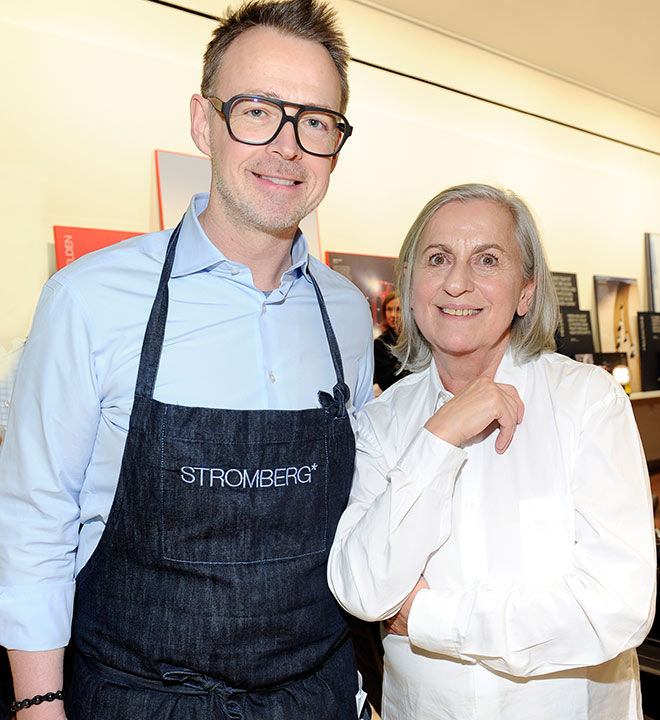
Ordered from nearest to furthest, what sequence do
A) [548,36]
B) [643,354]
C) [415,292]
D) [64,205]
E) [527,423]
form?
[527,423] < [415,292] < [64,205] < [548,36] < [643,354]

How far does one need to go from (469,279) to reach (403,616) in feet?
2.57

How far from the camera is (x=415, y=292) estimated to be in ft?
5.81

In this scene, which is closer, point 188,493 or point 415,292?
point 188,493

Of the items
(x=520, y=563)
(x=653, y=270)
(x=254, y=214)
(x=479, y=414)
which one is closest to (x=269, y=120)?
(x=254, y=214)

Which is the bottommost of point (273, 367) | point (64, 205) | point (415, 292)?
point (273, 367)

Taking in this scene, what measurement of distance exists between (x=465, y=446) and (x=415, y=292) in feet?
1.34

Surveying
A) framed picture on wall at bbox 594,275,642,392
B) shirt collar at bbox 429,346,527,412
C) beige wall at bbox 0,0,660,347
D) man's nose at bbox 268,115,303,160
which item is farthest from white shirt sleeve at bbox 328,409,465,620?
framed picture on wall at bbox 594,275,642,392

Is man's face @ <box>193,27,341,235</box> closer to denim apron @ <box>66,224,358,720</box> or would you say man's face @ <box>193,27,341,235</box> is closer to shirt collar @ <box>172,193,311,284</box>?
shirt collar @ <box>172,193,311,284</box>

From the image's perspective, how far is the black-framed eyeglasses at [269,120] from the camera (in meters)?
1.49

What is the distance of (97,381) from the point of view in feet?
4.66

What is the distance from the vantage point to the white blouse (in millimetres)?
1359

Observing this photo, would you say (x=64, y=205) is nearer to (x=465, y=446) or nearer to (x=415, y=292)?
(x=415, y=292)

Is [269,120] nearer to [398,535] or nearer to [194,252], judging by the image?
[194,252]

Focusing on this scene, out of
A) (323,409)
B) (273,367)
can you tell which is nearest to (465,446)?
(323,409)
